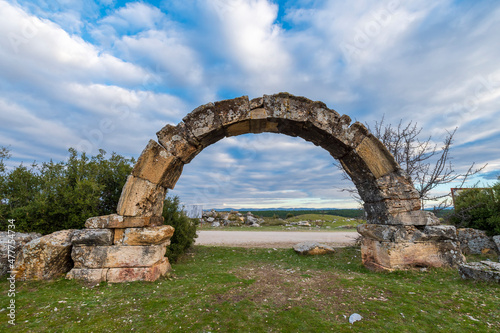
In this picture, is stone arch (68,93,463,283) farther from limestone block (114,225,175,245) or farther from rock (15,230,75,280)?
rock (15,230,75,280)

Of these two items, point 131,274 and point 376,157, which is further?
point 376,157

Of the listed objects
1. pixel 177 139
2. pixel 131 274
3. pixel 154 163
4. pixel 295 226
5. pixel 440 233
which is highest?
pixel 177 139

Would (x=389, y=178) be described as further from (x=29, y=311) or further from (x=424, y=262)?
(x=29, y=311)

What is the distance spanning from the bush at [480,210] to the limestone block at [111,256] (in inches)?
426

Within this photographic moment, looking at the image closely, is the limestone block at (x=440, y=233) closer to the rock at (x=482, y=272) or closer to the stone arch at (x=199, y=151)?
the stone arch at (x=199, y=151)

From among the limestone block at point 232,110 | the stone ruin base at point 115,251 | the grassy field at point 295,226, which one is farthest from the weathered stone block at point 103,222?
the grassy field at point 295,226

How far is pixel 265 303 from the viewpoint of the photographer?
3.90 meters

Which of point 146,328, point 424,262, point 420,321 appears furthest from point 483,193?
point 146,328

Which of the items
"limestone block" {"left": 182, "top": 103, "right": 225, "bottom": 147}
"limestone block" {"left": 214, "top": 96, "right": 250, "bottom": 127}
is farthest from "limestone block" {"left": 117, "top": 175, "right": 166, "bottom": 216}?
"limestone block" {"left": 214, "top": 96, "right": 250, "bottom": 127}

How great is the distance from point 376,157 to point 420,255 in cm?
263

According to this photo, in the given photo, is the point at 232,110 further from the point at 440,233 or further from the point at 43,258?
the point at 440,233

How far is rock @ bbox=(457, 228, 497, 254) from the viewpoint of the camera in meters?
7.79

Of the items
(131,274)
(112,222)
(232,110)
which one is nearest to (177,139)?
(232,110)

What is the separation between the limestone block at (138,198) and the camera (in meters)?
5.38
